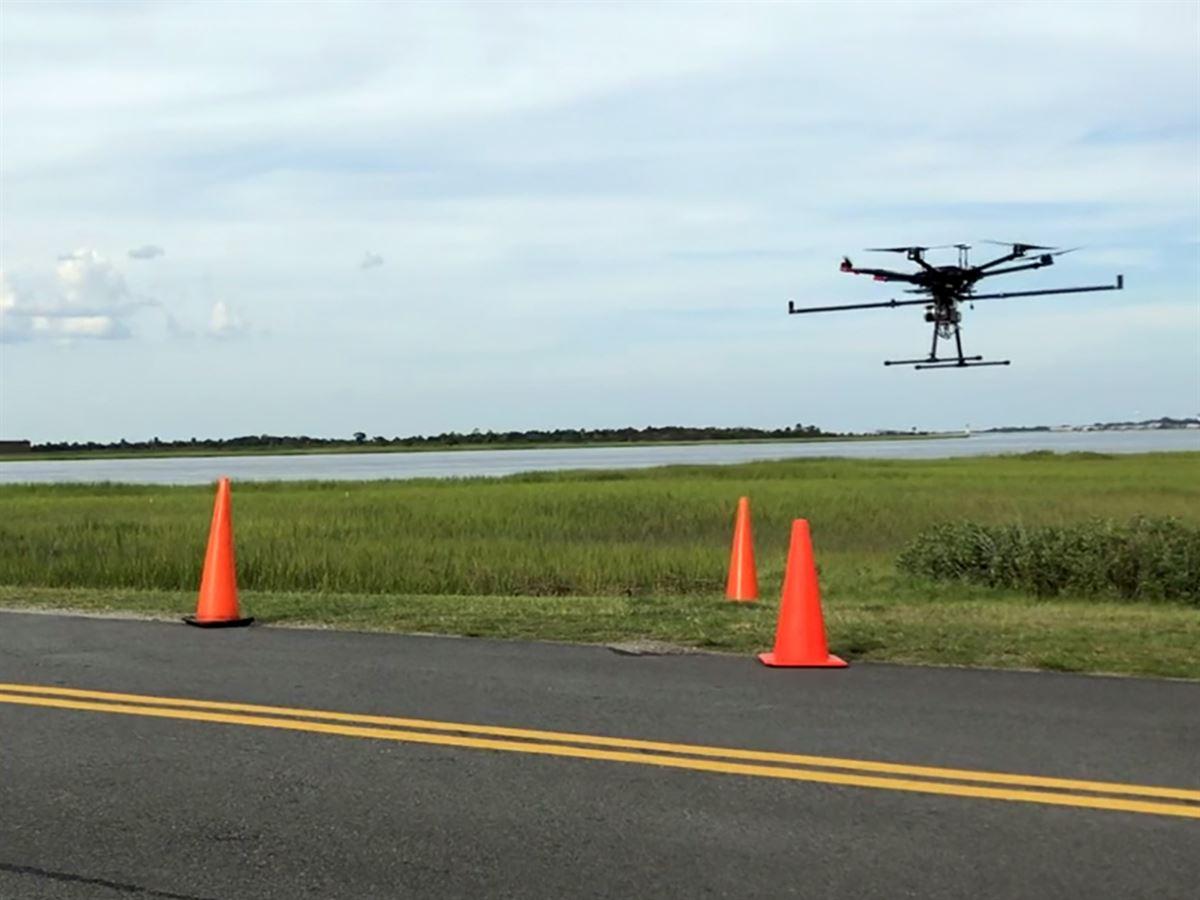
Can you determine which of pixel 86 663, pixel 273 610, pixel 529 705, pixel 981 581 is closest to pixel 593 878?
pixel 529 705

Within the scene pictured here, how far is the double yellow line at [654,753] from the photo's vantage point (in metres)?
5.54

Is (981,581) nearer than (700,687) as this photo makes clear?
No

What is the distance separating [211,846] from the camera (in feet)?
16.5

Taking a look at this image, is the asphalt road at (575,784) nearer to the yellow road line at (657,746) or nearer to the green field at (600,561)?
the yellow road line at (657,746)

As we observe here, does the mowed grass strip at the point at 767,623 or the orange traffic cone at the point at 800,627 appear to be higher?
the orange traffic cone at the point at 800,627

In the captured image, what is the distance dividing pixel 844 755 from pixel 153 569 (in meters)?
13.9

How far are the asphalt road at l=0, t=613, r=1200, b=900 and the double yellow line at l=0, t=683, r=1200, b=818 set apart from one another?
1.1 inches

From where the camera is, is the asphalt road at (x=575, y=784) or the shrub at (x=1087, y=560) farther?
the shrub at (x=1087, y=560)

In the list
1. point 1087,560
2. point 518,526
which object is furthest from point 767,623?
point 518,526

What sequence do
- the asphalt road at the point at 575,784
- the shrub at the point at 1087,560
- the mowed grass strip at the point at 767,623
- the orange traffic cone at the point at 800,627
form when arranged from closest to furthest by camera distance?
the asphalt road at the point at 575,784 → the orange traffic cone at the point at 800,627 → the mowed grass strip at the point at 767,623 → the shrub at the point at 1087,560

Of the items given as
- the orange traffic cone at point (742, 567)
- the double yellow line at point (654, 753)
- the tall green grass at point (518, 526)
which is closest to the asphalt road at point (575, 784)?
the double yellow line at point (654, 753)

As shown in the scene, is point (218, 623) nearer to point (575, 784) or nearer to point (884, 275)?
point (575, 784)

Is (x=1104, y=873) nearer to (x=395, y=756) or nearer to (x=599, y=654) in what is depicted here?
(x=395, y=756)

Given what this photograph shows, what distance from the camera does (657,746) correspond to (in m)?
6.42
